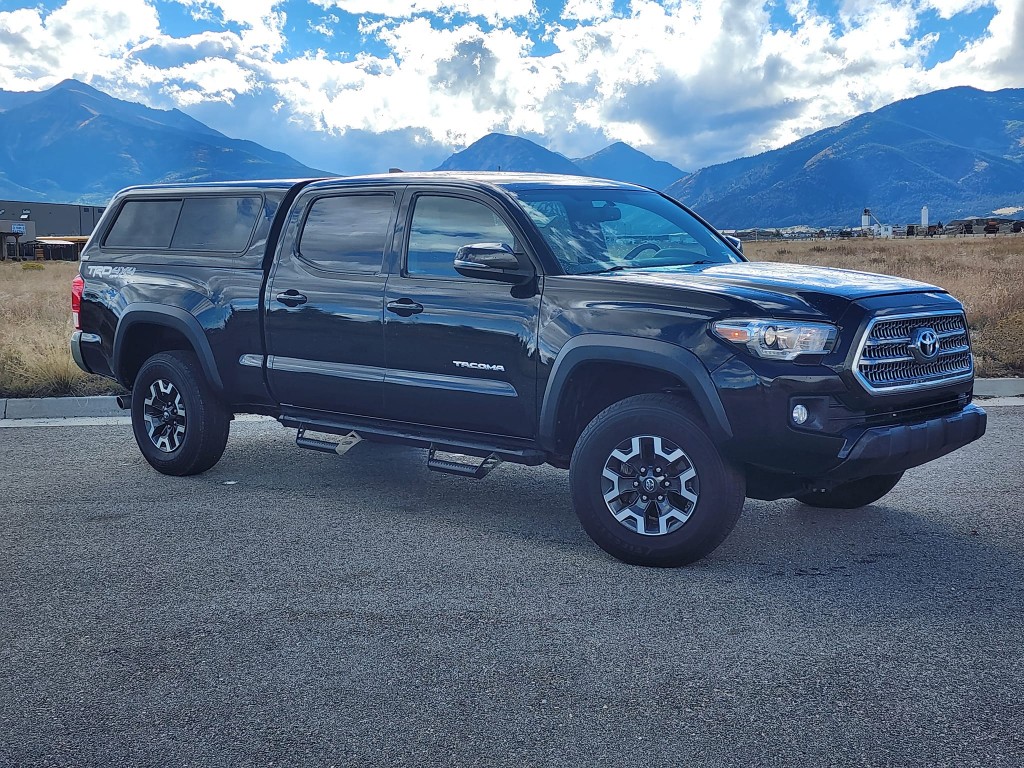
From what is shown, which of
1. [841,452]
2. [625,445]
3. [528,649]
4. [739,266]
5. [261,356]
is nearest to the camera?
[528,649]

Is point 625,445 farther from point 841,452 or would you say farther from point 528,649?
point 528,649

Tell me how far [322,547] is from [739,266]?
2730 millimetres

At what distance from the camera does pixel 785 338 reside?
466 cm

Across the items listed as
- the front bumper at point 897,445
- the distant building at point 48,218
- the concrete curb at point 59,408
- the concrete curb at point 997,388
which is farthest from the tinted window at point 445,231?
the distant building at point 48,218

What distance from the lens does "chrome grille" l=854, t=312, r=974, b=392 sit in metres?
4.70

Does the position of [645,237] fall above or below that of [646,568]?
above

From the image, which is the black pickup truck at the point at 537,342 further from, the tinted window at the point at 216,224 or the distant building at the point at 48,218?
the distant building at the point at 48,218

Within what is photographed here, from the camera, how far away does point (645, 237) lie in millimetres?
6051

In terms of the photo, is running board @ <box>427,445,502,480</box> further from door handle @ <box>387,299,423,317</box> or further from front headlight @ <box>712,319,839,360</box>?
front headlight @ <box>712,319,839,360</box>

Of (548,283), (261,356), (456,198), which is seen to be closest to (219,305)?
(261,356)

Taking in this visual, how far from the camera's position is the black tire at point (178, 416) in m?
6.89

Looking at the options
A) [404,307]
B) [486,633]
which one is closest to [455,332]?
[404,307]

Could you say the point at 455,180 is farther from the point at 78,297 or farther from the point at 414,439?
the point at 78,297

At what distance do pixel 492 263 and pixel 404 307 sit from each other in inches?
31.3
